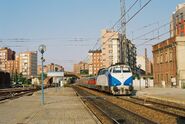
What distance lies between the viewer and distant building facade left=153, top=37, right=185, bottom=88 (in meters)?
66.8

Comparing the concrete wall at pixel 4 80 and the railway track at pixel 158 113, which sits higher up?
the concrete wall at pixel 4 80

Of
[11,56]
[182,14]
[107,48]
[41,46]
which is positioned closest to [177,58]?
[41,46]

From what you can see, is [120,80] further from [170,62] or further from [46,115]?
[170,62]

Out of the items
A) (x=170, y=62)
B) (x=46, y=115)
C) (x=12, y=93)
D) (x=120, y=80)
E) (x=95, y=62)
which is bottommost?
(x=46, y=115)

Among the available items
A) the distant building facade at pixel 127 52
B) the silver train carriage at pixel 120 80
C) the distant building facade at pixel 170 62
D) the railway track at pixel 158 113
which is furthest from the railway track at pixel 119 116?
the distant building facade at pixel 170 62

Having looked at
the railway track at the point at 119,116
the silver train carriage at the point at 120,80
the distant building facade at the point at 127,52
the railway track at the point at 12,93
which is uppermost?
the distant building facade at the point at 127,52

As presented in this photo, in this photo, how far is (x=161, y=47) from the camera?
254 ft

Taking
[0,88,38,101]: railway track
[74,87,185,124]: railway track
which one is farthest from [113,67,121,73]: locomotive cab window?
[74,87,185,124]: railway track

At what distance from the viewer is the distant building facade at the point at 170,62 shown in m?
66.8

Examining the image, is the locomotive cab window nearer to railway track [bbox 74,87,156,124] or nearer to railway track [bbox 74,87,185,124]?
railway track [bbox 74,87,185,124]

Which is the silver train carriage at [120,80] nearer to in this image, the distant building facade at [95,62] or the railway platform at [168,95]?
the railway platform at [168,95]

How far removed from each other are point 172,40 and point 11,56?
130 metres

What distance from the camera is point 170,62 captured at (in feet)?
233

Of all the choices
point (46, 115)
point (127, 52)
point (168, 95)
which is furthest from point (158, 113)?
point (127, 52)
